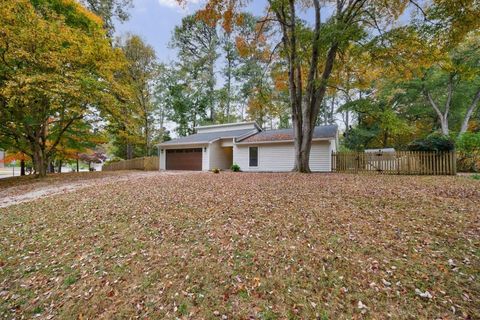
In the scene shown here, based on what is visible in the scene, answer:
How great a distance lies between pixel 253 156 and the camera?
16.8 meters

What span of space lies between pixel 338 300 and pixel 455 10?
384 inches

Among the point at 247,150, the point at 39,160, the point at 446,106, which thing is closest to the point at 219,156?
the point at 247,150

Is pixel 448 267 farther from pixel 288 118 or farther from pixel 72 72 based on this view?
pixel 288 118

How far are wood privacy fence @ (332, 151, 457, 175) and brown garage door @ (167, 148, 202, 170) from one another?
419 inches

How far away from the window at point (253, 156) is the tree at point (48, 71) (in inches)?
370

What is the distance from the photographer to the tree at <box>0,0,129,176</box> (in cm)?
934

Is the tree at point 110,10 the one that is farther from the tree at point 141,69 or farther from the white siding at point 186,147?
the white siding at point 186,147

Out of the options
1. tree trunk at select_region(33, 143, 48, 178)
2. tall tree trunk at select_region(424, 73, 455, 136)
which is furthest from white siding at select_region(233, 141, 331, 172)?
tall tree trunk at select_region(424, 73, 455, 136)

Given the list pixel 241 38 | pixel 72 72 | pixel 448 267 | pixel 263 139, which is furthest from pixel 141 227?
pixel 263 139

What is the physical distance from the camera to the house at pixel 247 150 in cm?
1420

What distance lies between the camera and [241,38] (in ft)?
41.3

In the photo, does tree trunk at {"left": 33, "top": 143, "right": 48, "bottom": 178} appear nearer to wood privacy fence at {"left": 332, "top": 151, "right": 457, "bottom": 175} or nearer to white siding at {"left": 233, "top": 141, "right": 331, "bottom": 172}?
white siding at {"left": 233, "top": 141, "right": 331, "bottom": 172}

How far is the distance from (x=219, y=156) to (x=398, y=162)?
12581 millimetres

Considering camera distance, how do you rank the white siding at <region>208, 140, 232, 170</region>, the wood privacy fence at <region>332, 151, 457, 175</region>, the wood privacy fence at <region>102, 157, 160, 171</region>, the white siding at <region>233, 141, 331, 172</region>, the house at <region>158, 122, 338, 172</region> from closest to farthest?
the wood privacy fence at <region>332, 151, 457, 175</region>, the white siding at <region>233, 141, 331, 172</region>, the house at <region>158, 122, 338, 172</region>, the white siding at <region>208, 140, 232, 170</region>, the wood privacy fence at <region>102, 157, 160, 171</region>
